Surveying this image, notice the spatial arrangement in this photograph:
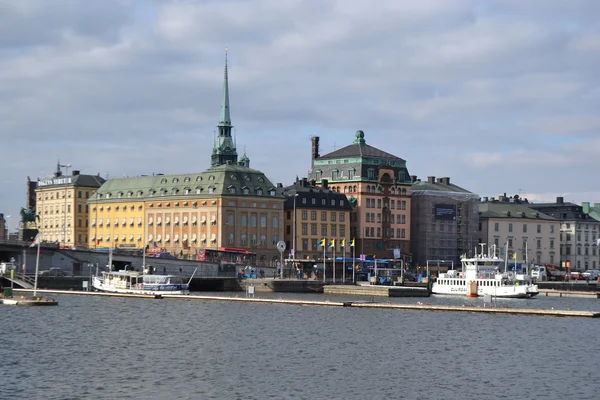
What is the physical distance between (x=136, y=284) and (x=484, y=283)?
170 ft

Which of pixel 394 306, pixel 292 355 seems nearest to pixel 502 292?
pixel 394 306

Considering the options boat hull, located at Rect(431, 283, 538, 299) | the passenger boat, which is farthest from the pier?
the passenger boat

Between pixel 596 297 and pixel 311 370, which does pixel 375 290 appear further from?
pixel 311 370

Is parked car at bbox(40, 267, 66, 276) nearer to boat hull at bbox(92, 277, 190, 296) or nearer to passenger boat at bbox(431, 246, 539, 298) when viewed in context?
boat hull at bbox(92, 277, 190, 296)

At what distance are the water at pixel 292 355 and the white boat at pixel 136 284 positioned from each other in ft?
93.9

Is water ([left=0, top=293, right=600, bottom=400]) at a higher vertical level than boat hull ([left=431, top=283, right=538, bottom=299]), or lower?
lower

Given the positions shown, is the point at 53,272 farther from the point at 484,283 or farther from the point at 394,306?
the point at 394,306

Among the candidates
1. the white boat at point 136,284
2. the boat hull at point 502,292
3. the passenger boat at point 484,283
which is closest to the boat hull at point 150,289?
the white boat at point 136,284

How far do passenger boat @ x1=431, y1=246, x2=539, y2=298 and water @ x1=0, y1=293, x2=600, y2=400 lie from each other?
44294 mm

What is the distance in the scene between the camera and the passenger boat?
537 ft

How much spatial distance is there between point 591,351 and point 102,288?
88.8 meters

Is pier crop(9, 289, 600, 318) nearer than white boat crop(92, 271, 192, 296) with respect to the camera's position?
Yes

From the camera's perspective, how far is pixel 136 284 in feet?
508

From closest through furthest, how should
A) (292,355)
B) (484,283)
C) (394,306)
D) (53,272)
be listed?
(292,355)
(394,306)
(484,283)
(53,272)
